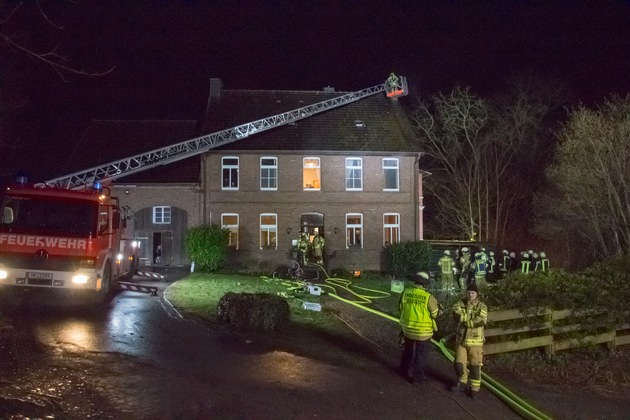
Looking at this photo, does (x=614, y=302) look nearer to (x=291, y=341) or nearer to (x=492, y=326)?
(x=492, y=326)

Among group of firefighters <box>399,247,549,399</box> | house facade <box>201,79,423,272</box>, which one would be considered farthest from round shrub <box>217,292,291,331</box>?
house facade <box>201,79,423,272</box>

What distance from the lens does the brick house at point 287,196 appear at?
29.2m

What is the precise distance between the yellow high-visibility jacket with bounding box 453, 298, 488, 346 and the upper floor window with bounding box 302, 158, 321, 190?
69.4 feet

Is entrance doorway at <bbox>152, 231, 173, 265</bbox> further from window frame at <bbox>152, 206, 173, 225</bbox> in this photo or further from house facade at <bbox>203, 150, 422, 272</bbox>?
house facade at <bbox>203, 150, 422, 272</bbox>

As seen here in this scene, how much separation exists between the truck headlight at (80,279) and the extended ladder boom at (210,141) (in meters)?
10.7

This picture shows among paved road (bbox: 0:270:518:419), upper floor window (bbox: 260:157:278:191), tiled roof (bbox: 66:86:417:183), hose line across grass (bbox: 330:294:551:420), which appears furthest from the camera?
tiled roof (bbox: 66:86:417:183)

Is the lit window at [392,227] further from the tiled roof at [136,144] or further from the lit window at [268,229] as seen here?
the tiled roof at [136,144]

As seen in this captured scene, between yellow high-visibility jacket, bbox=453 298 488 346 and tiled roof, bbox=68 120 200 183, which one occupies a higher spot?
tiled roof, bbox=68 120 200 183

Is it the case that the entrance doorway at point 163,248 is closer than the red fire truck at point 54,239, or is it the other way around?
the red fire truck at point 54,239

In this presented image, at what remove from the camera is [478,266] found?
20.0m

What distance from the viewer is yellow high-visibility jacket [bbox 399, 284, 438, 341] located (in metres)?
8.77

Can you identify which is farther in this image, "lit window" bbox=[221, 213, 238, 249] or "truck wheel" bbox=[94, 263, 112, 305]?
"lit window" bbox=[221, 213, 238, 249]

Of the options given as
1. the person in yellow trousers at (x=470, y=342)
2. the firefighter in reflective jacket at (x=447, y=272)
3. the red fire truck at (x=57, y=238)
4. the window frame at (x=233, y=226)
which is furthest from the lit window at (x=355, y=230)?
the person in yellow trousers at (x=470, y=342)

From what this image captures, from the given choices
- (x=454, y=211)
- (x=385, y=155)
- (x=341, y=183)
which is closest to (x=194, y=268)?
(x=341, y=183)
